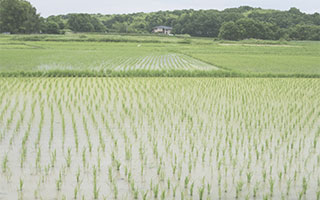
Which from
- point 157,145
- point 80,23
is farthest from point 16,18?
point 157,145

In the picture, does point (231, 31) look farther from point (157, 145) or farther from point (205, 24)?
point (157, 145)

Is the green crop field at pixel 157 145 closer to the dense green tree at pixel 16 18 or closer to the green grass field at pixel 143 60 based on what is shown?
the green grass field at pixel 143 60

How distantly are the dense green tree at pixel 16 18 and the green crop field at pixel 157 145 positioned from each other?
51.6 m

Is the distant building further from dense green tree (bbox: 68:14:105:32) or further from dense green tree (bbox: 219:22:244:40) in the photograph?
dense green tree (bbox: 219:22:244:40)

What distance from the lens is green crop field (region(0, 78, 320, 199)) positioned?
344cm

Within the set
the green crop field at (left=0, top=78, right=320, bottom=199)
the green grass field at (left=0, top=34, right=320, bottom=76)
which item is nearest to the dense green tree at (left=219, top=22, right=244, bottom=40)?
the green grass field at (left=0, top=34, right=320, bottom=76)

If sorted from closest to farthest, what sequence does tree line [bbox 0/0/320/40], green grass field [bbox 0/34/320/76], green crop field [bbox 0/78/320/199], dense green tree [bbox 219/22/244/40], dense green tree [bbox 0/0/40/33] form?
green crop field [bbox 0/78/320/199] → green grass field [bbox 0/34/320/76] → dense green tree [bbox 0/0/40/33] → tree line [bbox 0/0/320/40] → dense green tree [bbox 219/22/244/40]

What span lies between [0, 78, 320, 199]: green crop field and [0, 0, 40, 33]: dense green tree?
2031 inches

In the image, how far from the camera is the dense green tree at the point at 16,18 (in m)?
56.4

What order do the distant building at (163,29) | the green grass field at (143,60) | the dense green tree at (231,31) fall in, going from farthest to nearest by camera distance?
1. the distant building at (163,29)
2. the dense green tree at (231,31)
3. the green grass field at (143,60)

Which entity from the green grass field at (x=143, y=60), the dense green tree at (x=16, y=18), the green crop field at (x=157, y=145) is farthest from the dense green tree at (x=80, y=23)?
the green crop field at (x=157, y=145)

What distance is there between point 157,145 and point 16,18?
58.4m

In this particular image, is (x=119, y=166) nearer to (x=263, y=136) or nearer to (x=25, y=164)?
(x=25, y=164)

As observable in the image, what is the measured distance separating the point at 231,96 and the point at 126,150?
4.86 metres
